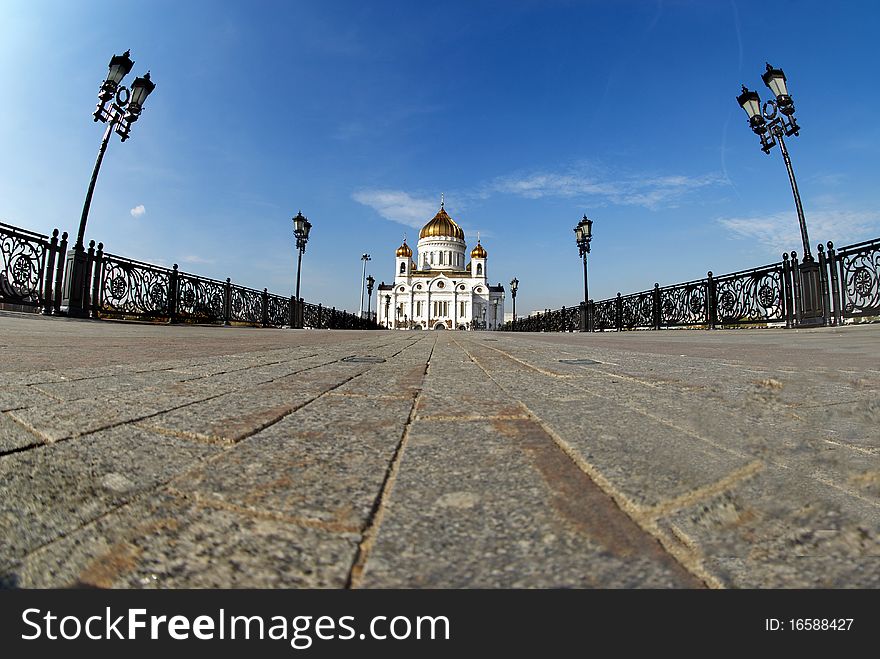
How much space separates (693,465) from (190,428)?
4.22ft

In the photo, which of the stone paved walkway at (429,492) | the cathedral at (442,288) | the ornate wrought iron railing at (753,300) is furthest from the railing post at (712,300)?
the cathedral at (442,288)

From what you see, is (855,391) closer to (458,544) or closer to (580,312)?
(458,544)

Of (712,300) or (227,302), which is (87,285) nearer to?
(227,302)

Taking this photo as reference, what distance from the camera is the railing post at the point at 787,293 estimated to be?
35.1 ft

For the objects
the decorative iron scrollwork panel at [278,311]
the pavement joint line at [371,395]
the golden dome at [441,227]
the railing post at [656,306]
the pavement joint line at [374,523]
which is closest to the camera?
the pavement joint line at [374,523]

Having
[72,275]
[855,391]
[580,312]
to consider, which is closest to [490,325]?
[580,312]

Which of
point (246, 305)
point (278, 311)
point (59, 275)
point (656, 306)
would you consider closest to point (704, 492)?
point (59, 275)

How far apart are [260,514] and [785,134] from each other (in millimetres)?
15386

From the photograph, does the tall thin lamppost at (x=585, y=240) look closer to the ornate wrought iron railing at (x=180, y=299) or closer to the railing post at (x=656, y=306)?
the railing post at (x=656, y=306)

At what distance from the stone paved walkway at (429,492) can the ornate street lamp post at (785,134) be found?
10.8 m

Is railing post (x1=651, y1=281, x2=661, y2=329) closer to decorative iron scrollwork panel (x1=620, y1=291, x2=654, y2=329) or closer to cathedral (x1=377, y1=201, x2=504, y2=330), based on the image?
decorative iron scrollwork panel (x1=620, y1=291, x2=654, y2=329)

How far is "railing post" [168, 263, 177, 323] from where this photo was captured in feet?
43.7

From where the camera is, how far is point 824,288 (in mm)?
10016
